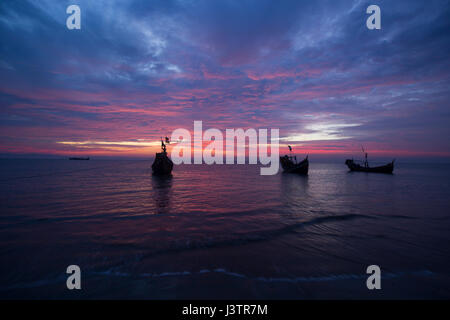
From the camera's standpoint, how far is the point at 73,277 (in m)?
5.45

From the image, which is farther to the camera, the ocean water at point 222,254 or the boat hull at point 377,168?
the boat hull at point 377,168

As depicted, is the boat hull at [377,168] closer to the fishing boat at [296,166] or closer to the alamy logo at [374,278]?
the fishing boat at [296,166]

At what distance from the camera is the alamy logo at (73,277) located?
5070 millimetres

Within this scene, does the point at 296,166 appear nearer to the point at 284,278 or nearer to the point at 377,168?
the point at 377,168

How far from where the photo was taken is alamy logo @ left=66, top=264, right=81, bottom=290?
16.6ft

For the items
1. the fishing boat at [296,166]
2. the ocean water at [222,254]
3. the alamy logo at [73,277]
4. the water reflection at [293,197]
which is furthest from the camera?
the fishing boat at [296,166]

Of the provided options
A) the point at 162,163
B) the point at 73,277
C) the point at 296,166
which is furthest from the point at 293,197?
the point at 296,166

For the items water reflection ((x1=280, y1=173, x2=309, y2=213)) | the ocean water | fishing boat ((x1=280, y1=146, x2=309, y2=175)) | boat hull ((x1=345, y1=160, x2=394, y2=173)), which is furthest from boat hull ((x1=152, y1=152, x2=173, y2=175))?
boat hull ((x1=345, y1=160, x2=394, y2=173))

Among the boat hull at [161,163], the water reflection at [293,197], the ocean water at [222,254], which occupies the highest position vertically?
the boat hull at [161,163]

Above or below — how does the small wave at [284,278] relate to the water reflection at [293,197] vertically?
above

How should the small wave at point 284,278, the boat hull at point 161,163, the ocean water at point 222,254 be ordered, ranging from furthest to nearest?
the boat hull at point 161,163, the small wave at point 284,278, the ocean water at point 222,254

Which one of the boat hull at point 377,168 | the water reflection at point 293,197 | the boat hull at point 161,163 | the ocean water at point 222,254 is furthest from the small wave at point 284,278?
the boat hull at point 377,168
